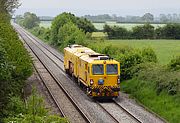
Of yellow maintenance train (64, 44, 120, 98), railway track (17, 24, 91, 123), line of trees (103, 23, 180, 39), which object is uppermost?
yellow maintenance train (64, 44, 120, 98)

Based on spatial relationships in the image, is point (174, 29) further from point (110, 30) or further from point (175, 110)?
point (175, 110)

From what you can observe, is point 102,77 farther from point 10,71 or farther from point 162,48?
point 162,48

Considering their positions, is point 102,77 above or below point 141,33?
above

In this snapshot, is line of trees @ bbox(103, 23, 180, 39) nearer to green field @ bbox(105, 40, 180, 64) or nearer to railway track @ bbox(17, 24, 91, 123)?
green field @ bbox(105, 40, 180, 64)

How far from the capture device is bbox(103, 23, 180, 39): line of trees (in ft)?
305

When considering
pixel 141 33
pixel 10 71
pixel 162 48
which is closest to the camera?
pixel 10 71

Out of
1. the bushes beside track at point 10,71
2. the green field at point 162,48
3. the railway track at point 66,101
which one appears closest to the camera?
the bushes beside track at point 10,71

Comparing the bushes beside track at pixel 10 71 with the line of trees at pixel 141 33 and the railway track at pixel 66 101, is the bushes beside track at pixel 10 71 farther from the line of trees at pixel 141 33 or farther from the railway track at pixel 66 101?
the line of trees at pixel 141 33

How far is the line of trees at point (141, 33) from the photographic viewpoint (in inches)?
3659

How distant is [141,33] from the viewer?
308ft

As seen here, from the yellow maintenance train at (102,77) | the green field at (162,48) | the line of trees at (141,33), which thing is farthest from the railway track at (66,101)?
the line of trees at (141,33)

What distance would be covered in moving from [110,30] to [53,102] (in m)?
67.3

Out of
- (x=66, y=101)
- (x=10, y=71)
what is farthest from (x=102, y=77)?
(x=10, y=71)

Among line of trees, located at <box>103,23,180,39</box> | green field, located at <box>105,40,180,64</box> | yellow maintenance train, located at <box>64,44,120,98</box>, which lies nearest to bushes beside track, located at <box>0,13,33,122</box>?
yellow maintenance train, located at <box>64,44,120,98</box>
